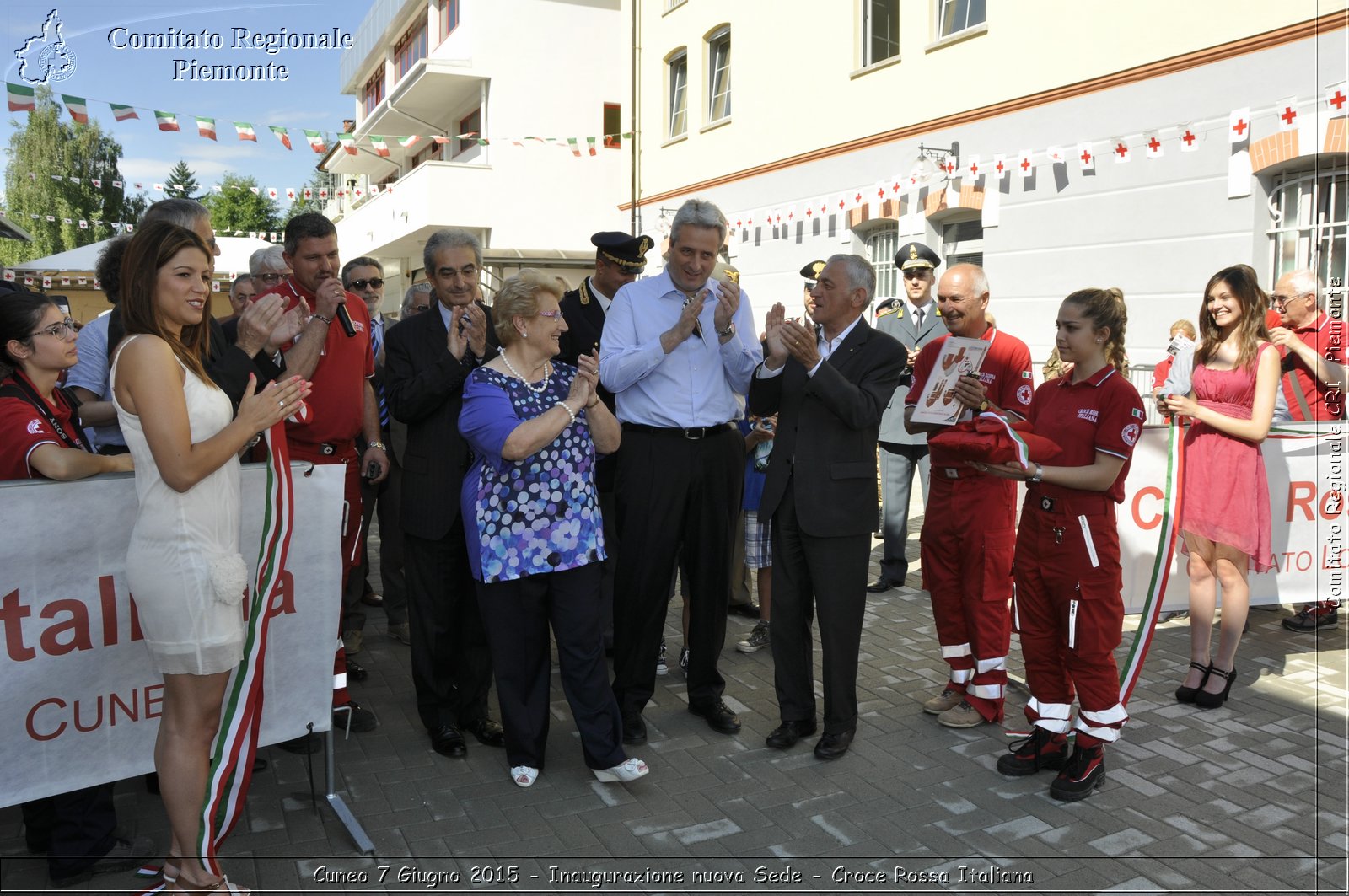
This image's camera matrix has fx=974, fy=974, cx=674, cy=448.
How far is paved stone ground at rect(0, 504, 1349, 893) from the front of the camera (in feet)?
10.6

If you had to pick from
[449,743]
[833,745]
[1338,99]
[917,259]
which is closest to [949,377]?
[833,745]

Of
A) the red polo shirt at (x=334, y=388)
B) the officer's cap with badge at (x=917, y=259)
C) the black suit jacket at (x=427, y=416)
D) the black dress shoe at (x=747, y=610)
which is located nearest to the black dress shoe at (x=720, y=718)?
the black suit jacket at (x=427, y=416)

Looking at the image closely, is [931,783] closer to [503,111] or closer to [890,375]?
[890,375]

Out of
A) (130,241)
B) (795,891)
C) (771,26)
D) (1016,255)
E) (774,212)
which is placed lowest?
(795,891)

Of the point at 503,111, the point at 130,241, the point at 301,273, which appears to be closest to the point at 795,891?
the point at 130,241

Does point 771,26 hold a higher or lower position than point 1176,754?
higher

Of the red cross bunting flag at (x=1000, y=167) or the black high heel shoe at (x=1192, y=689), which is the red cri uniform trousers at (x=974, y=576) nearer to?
the black high heel shoe at (x=1192, y=689)

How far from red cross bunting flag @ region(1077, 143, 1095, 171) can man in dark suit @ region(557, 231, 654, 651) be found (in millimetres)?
6759

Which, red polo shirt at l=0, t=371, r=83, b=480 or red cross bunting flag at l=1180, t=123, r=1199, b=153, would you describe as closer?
red polo shirt at l=0, t=371, r=83, b=480

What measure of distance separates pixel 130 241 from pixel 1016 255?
10.0m

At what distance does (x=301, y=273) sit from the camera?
4.43 m

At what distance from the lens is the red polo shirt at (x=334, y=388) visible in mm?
4402

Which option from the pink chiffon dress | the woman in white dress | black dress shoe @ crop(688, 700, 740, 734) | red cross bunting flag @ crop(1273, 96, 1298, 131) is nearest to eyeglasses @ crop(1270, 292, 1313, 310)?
the pink chiffon dress

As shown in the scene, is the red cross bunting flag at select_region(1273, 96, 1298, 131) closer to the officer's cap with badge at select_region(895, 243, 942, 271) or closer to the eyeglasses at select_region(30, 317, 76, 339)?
the officer's cap with badge at select_region(895, 243, 942, 271)
